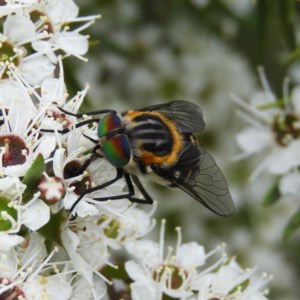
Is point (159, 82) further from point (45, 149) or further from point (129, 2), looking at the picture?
point (45, 149)

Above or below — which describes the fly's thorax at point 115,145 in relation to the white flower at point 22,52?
below

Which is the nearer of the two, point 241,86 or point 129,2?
point 129,2

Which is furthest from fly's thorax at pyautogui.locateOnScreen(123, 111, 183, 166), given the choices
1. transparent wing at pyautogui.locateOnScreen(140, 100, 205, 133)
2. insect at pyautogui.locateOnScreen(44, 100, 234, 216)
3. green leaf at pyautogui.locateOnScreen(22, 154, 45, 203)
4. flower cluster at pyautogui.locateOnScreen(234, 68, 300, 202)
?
flower cluster at pyautogui.locateOnScreen(234, 68, 300, 202)

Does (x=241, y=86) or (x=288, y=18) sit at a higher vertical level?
(x=288, y=18)

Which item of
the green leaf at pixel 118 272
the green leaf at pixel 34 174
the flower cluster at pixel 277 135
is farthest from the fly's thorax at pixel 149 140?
the flower cluster at pixel 277 135

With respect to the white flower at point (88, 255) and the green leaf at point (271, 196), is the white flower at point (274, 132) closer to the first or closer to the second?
the green leaf at point (271, 196)

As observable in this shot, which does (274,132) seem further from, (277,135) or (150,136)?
(150,136)

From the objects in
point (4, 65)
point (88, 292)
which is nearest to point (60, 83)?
point (4, 65)

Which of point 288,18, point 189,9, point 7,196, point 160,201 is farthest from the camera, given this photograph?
point 160,201

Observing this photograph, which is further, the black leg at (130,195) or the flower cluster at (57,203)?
the black leg at (130,195)
